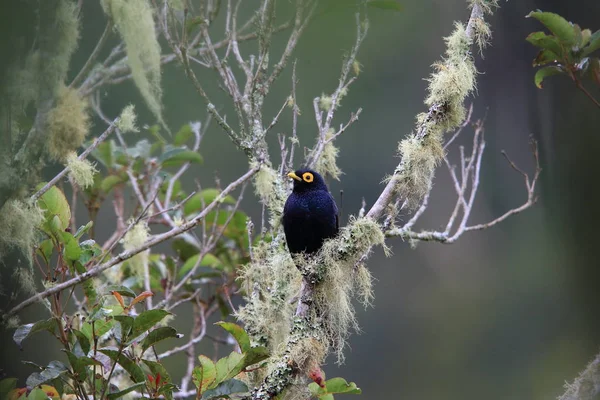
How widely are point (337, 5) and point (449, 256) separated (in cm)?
686

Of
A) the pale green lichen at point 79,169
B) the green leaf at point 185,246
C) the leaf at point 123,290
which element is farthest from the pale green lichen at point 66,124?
the green leaf at point 185,246

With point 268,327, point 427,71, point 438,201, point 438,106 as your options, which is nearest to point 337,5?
point 438,106

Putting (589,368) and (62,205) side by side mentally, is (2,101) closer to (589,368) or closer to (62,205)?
(62,205)

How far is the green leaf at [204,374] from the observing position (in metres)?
2.45

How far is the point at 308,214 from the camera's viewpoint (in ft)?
11.2

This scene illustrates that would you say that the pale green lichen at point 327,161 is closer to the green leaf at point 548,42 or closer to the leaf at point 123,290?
the green leaf at point 548,42

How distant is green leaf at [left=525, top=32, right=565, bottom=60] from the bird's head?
1203mm

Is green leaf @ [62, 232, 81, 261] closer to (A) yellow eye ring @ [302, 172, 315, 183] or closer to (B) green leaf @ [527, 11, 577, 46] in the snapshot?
(A) yellow eye ring @ [302, 172, 315, 183]

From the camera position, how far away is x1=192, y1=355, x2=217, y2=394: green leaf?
2.45 metres

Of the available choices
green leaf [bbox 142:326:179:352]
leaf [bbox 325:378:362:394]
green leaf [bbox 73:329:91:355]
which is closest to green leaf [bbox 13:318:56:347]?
green leaf [bbox 73:329:91:355]

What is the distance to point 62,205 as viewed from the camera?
8.79 feet

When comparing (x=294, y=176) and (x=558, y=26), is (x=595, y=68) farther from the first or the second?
(x=294, y=176)

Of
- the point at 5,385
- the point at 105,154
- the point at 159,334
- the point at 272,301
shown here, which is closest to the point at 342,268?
the point at 272,301

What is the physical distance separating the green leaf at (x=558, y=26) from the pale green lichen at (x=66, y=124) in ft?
6.30
